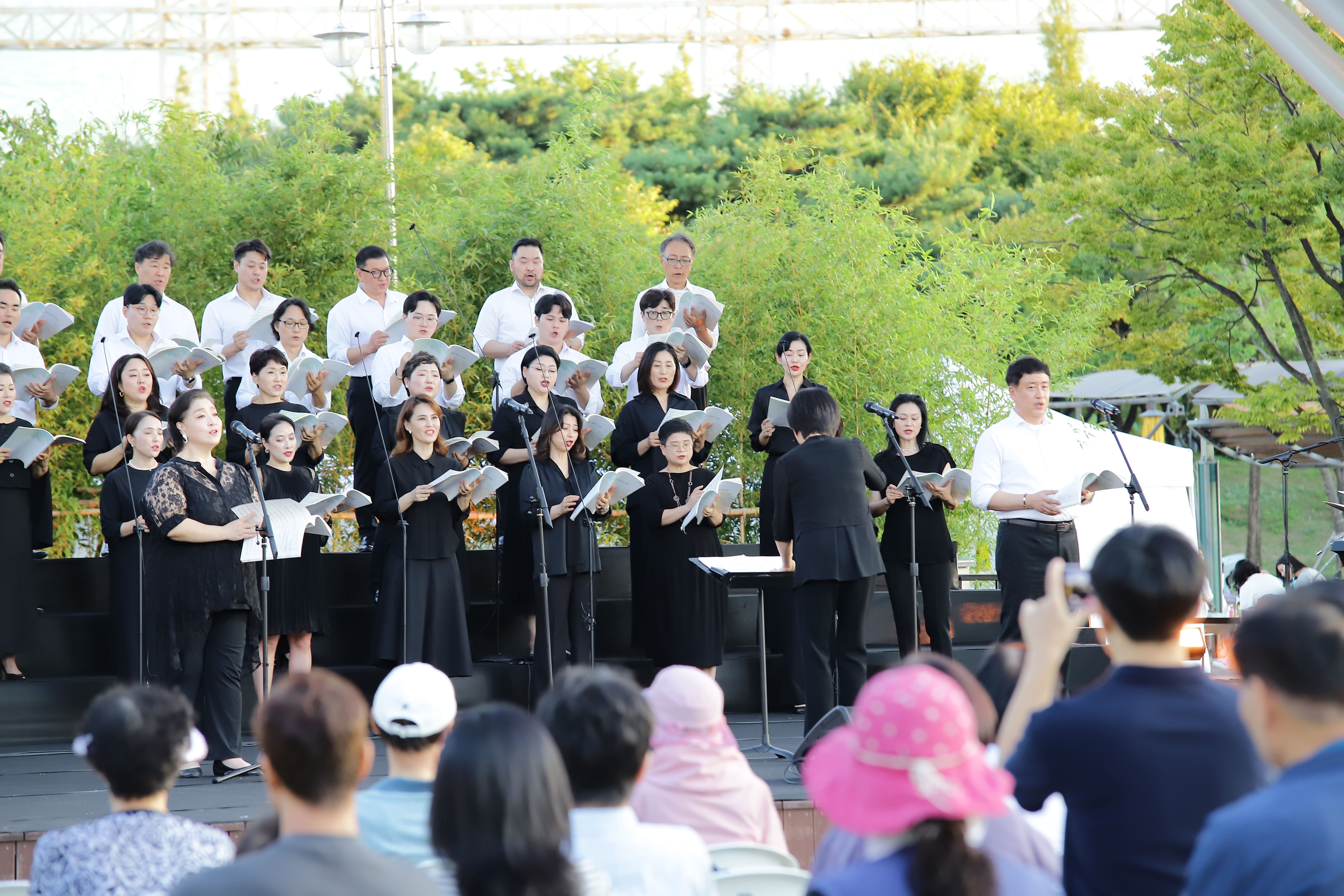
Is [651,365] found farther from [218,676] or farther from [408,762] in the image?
[408,762]

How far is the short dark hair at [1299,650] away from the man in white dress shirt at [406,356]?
16.3ft

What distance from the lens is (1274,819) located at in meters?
1.65

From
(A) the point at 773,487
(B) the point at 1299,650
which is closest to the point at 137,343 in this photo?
(A) the point at 773,487

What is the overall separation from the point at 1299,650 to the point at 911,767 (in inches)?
22.9

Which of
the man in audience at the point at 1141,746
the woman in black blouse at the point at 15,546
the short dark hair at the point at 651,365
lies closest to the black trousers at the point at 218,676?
the woman in black blouse at the point at 15,546

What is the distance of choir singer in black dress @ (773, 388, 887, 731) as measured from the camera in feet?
17.4

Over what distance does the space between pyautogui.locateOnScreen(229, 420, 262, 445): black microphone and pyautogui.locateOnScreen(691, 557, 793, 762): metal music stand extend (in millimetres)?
1797

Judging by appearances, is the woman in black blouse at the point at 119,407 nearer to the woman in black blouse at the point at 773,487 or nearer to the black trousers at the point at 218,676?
the black trousers at the point at 218,676

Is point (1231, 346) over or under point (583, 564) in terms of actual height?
over

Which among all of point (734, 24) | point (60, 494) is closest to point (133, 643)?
point (60, 494)

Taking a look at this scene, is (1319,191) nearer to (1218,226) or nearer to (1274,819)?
(1218,226)

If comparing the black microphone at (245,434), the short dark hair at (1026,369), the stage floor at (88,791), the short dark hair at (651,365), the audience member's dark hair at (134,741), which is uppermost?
the short dark hair at (651,365)

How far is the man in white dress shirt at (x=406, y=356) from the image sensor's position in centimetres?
666

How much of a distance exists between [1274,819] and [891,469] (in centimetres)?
503
